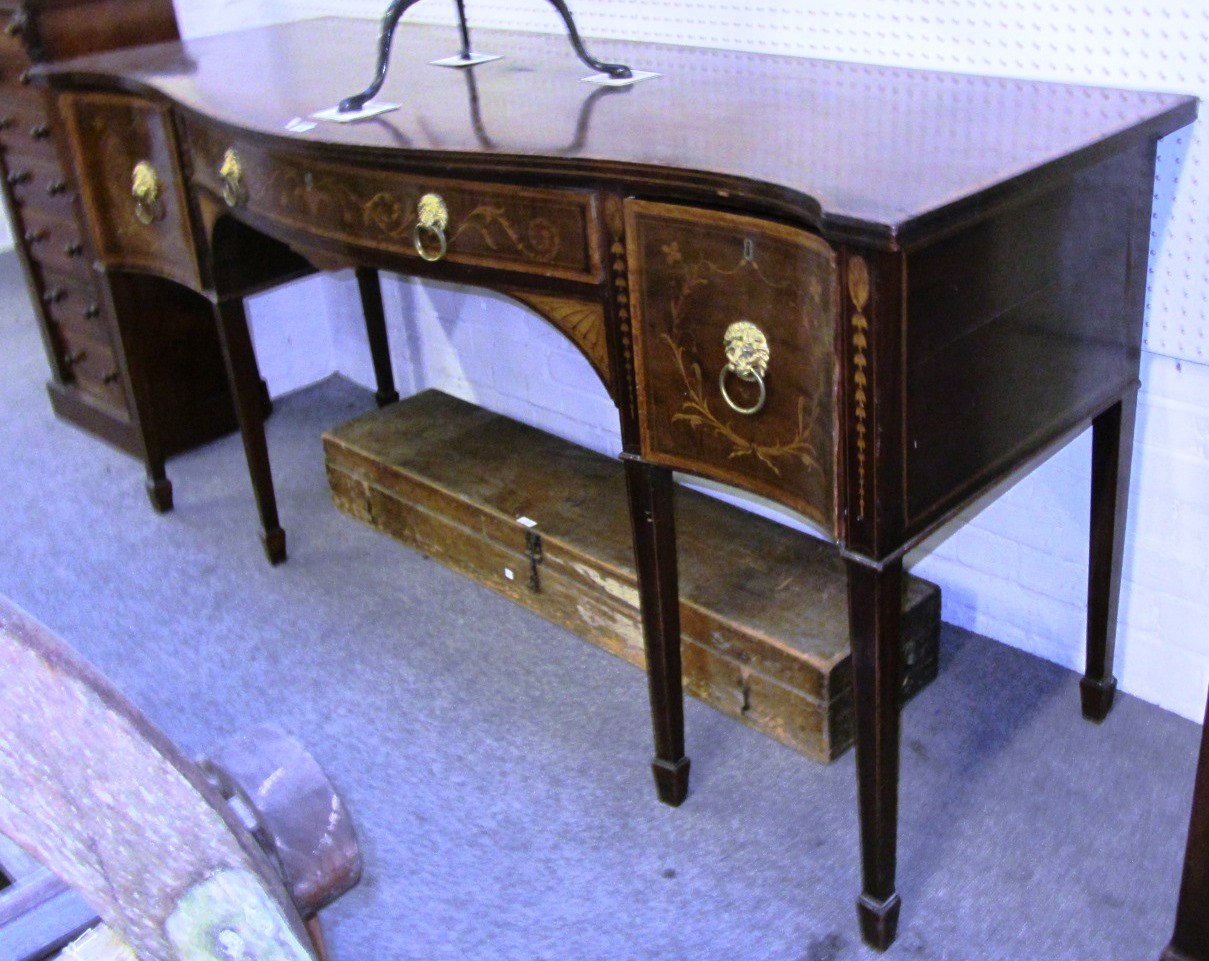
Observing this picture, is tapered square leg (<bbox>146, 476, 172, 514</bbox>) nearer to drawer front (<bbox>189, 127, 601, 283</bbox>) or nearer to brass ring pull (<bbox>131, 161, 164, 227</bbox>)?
brass ring pull (<bbox>131, 161, 164, 227</bbox>)

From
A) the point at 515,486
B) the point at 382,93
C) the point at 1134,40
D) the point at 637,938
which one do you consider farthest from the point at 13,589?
the point at 1134,40

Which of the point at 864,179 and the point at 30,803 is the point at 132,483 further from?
the point at 30,803

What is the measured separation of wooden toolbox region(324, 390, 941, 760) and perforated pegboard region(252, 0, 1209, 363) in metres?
0.53

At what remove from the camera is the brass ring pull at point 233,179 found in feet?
6.25

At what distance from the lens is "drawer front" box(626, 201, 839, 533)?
1262mm

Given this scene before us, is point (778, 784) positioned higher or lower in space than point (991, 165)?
lower

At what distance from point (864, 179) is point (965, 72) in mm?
585

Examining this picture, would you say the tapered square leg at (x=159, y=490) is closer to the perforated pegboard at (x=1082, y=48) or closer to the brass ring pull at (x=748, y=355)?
the perforated pegboard at (x=1082, y=48)

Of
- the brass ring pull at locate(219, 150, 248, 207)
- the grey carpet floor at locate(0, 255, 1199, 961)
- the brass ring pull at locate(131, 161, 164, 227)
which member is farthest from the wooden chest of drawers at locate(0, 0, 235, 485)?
the brass ring pull at locate(219, 150, 248, 207)

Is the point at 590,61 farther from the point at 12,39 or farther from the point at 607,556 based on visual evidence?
the point at 12,39

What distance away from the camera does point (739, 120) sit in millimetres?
1502

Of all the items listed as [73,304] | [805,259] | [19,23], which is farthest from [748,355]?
[73,304]

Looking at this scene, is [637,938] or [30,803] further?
[637,938]

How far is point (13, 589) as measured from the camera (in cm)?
246
